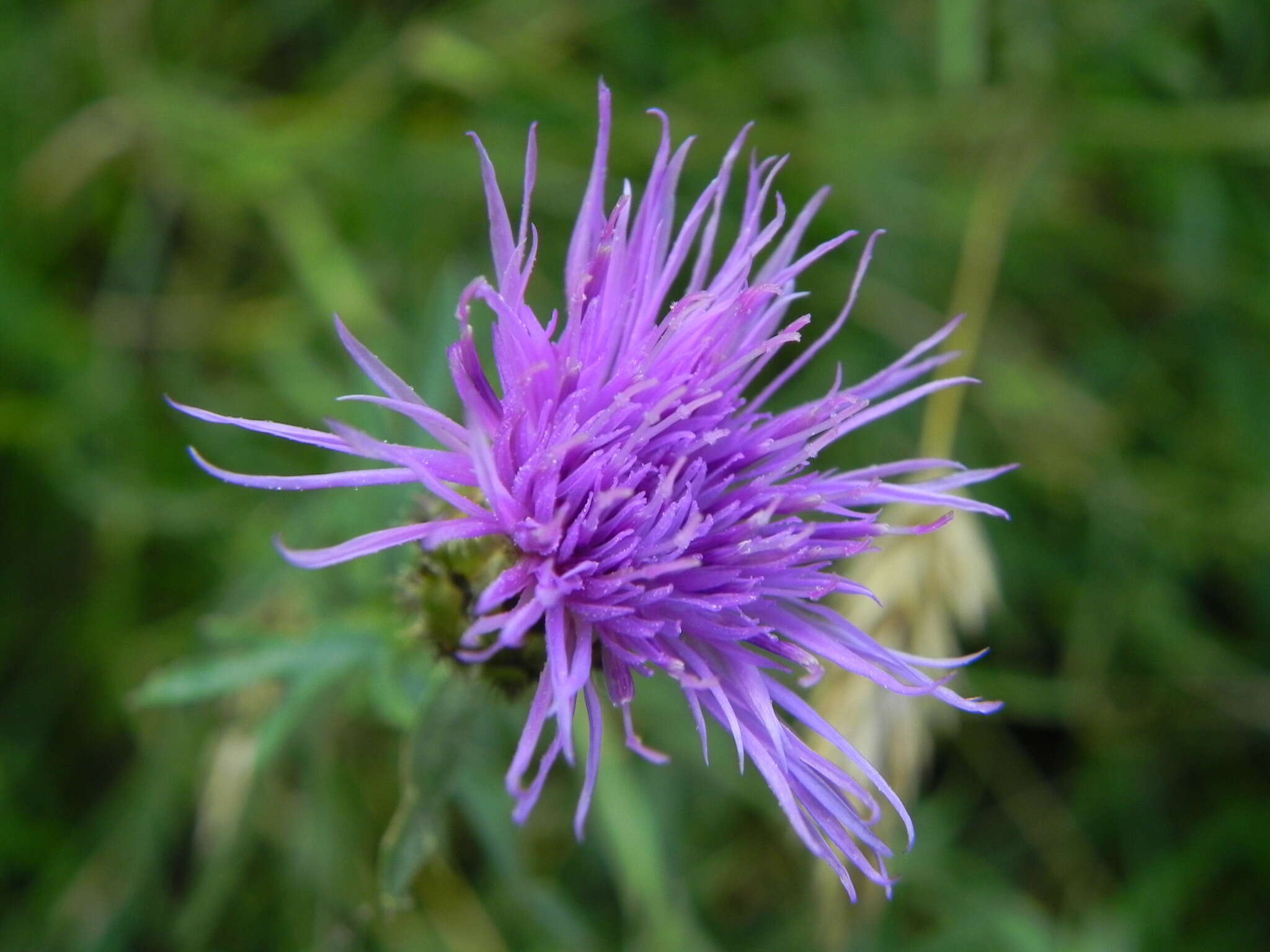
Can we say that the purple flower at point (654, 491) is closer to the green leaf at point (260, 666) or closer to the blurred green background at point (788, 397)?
the green leaf at point (260, 666)

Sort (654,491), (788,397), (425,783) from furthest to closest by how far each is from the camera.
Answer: (788,397)
(425,783)
(654,491)

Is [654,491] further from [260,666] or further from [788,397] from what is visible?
[788,397]

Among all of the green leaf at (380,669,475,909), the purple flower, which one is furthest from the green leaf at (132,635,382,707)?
the purple flower

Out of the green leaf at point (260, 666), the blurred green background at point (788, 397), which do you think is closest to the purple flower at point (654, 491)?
the green leaf at point (260, 666)

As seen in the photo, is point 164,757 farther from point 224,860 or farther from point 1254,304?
point 1254,304

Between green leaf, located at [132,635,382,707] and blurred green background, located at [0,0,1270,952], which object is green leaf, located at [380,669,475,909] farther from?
blurred green background, located at [0,0,1270,952]

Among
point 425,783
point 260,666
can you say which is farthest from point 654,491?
point 260,666
